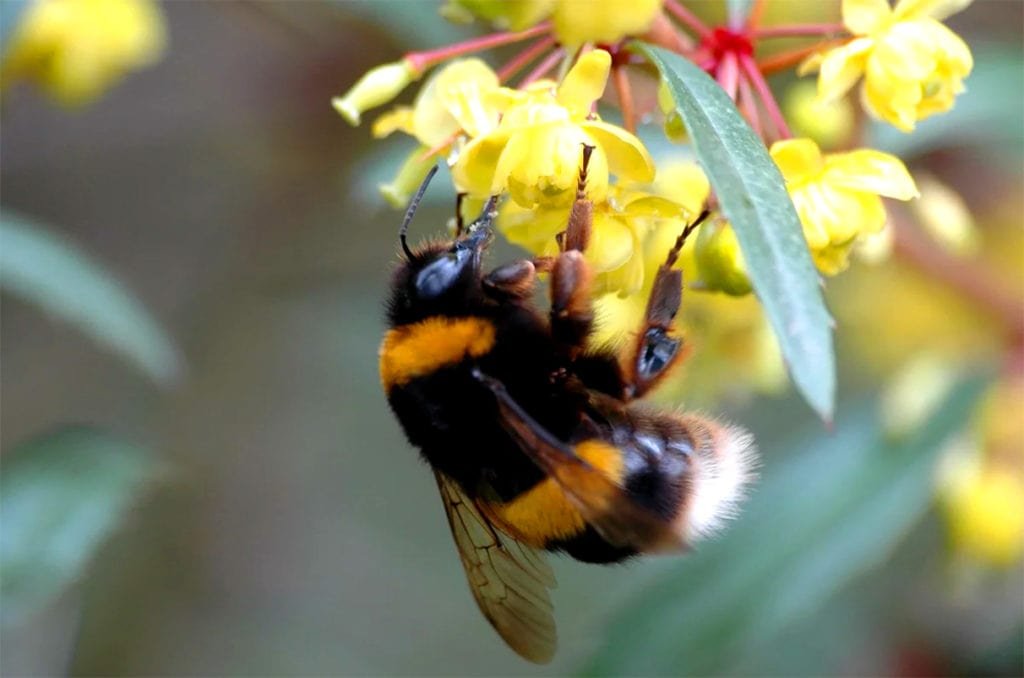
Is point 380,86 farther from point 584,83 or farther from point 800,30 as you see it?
point 800,30

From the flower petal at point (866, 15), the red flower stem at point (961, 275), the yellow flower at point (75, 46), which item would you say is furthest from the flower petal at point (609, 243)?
the yellow flower at point (75, 46)

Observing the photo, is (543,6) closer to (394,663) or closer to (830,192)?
(830,192)

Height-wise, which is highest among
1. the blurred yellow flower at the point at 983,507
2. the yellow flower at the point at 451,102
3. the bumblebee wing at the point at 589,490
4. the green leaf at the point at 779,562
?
the yellow flower at the point at 451,102

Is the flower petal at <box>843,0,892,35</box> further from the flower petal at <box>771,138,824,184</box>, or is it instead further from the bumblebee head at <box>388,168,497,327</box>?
the bumblebee head at <box>388,168,497,327</box>

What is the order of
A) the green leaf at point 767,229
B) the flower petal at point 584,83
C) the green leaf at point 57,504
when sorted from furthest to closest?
the green leaf at point 57,504 < the flower petal at point 584,83 < the green leaf at point 767,229

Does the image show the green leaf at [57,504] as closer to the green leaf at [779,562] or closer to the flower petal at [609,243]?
the green leaf at [779,562]

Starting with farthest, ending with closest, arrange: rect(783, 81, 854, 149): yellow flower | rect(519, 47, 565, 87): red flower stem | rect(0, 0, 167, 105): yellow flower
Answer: rect(0, 0, 167, 105): yellow flower → rect(783, 81, 854, 149): yellow flower → rect(519, 47, 565, 87): red flower stem

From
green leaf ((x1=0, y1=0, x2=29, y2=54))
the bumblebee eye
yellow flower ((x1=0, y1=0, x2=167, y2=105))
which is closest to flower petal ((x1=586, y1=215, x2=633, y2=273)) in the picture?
the bumblebee eye
